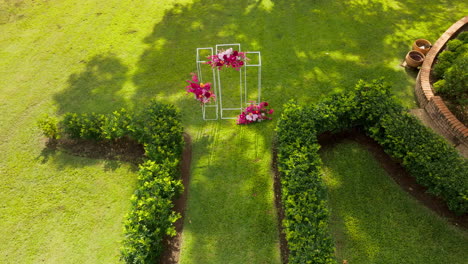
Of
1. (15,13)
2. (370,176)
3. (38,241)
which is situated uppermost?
(15,13)

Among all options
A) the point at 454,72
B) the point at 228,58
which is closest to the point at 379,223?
the point at 454,72

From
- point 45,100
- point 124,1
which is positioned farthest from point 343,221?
point 124,1

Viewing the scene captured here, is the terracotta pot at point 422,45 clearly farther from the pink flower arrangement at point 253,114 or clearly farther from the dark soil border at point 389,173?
the pink flower arrangement at point 253,114

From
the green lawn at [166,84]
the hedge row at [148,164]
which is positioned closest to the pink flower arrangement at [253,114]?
the green lawn at [166,84]

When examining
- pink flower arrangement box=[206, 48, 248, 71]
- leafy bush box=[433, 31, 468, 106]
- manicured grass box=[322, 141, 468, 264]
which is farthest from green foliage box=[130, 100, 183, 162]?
leafy bush box=[433, 31, 468, 106]

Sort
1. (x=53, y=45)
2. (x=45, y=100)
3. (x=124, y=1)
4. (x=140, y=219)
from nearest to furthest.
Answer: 1. (x=140, y=219)
2. (x=45, y=100)
3. (x=53, y=45)
4. (x=124, y=1)

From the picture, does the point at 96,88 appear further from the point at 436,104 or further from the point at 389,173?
the point at 436,104

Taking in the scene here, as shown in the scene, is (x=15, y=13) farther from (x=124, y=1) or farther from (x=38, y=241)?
(x=38, y=241)
